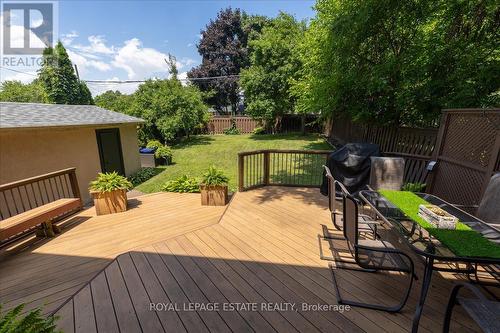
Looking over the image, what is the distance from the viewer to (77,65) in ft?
70.2

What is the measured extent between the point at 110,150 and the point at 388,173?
335 inches

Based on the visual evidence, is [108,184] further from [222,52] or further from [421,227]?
[222,52]

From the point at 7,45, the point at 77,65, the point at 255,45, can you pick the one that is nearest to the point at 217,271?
the point at 7,45

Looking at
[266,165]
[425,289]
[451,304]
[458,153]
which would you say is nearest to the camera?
[451,304]

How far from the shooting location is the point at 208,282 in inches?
96.0

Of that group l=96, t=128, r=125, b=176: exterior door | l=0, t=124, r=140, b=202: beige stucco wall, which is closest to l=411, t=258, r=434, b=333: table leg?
l=0, t=124, r=140, b=202: beige stucco wall

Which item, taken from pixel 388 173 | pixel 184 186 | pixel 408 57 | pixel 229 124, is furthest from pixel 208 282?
pixel 229 124

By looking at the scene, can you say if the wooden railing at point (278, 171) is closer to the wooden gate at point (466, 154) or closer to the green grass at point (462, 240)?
the wooden gate at point (466, 154)

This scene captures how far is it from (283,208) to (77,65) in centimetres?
2602

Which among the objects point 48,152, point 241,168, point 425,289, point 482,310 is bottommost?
point 425,289

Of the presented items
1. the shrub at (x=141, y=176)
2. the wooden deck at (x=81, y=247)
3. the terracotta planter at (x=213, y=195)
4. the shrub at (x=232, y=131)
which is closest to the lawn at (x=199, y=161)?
the shrub at (x=141, y=176)

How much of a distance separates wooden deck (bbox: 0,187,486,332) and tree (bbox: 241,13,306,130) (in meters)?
12.9

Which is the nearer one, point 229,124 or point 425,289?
point 425,289

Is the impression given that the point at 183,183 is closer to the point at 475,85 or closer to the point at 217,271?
the point at 217,271
